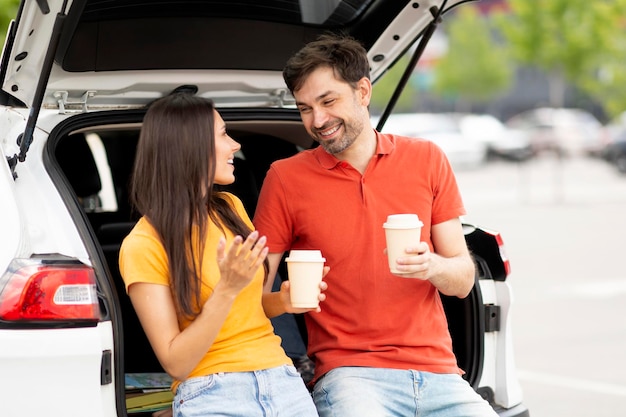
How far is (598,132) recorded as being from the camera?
109 feet

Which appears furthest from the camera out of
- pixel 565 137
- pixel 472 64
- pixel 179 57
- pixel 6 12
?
pixel 472 64

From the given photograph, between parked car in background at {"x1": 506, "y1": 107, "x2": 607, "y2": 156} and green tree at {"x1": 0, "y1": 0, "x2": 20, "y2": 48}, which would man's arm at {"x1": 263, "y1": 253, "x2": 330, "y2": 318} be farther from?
parked car in background at {"x1": 506, "y1": 107, "x2": 607, "y2": 156}

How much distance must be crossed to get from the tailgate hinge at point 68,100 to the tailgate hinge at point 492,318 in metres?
1.67

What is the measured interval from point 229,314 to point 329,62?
3.06 feet

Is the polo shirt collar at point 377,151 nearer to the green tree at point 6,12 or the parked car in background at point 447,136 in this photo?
the green tree at point 6,12

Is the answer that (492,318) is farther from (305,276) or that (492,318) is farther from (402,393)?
(305,276)

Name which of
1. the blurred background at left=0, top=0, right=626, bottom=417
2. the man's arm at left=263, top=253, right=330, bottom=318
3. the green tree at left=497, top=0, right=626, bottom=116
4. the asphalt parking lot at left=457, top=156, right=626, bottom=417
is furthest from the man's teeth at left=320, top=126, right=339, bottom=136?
the green tree at left=497, top=0, right=626, bottom=116

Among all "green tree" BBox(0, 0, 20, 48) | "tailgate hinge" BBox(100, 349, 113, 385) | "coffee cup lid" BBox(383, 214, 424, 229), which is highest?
"green tree" BBox(0, 0, 20, 48)

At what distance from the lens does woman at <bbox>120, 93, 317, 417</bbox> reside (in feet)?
8.61

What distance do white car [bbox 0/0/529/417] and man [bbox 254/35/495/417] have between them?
0.45 meters

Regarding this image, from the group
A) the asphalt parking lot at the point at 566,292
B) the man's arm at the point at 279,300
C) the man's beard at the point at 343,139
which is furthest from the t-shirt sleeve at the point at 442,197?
the asphalt parking lot at the point at 566,292

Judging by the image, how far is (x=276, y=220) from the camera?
3201 millimetres

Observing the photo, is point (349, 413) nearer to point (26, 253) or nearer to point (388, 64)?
point (26, 253)

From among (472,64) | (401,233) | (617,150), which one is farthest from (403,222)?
(472,64)
